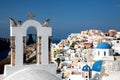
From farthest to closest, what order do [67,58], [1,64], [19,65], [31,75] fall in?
[67,58] → [1,64] → [19,65] → [31,75]

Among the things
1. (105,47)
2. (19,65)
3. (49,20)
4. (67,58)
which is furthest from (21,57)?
(67,58)

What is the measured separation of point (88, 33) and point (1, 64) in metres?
62.9

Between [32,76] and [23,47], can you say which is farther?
[23,47]

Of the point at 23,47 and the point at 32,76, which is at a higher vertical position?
the point at 23,47

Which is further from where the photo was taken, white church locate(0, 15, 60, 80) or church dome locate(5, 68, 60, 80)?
white church locate(0, 15, 60, 80)

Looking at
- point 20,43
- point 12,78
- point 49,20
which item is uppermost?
point 49,20

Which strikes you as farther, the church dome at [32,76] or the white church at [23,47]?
the white church at [23,47]

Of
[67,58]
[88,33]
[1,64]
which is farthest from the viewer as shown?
[88,33]

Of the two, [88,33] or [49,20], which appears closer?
[49,20]

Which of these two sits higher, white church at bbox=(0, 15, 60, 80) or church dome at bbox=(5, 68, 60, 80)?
white church at bbox=(0, 15, 60, 80)

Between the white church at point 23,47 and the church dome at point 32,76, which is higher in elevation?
the white church at point 23,47

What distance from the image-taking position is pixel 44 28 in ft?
32.1

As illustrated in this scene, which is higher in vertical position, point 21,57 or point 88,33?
point 88,33

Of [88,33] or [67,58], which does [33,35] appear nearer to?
[67,58]
